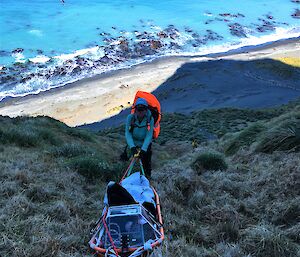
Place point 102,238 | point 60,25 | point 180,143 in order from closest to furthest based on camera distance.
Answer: point 102,238, point 180,143, point 60,25

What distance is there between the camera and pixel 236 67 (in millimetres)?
33531

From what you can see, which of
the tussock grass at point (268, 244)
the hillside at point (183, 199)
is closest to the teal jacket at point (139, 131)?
the hillside at point (183, 199)

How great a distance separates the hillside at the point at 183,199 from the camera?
14.9ft

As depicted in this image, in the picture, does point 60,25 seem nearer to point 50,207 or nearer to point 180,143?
point 180,143

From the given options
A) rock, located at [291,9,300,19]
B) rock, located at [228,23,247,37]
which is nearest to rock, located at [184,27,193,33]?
rock, located at [228,23,247,37]

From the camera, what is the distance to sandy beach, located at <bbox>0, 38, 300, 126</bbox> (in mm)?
26703

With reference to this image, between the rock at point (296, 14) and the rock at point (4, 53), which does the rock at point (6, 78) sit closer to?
the rock at point (4, 53)

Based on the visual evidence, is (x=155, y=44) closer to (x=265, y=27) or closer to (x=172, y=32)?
(x=172, y=32)

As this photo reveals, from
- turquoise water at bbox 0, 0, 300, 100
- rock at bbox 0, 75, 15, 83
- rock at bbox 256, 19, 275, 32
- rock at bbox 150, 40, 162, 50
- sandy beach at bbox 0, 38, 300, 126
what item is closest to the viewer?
sandy beach at bbox 0, 38, 300, 126

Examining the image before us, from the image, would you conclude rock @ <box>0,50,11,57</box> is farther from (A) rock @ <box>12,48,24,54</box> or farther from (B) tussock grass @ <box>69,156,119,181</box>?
(B) tussock grass @ <box>69,156,119,181</box>

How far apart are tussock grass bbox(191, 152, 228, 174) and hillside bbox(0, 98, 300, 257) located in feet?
0.08

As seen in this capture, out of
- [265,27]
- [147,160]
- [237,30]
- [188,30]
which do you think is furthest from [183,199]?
[265,27]

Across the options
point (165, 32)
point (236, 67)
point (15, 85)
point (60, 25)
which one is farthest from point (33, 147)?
point (60, 25)

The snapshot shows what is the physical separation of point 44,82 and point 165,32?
19.5 m
